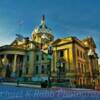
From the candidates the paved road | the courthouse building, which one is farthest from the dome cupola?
the paved road

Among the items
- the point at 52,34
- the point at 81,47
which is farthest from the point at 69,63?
the point at 52,34

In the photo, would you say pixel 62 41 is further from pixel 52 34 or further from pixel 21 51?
pixel 52 34

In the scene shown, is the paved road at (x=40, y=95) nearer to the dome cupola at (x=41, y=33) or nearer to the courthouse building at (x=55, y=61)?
the courthouse building at (x=55, y=61)

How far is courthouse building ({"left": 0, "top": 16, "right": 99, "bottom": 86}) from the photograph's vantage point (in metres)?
48.2

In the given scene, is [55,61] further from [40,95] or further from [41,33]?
[40,95]

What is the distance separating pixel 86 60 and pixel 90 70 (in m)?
3.66

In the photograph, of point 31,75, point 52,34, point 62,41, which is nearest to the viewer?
point 62,41

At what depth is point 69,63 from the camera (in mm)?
49000

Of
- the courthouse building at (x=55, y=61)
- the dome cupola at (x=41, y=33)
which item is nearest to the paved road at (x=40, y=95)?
the courthouse building at (x=55, y=61)

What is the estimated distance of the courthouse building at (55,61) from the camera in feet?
158

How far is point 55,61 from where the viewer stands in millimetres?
52250

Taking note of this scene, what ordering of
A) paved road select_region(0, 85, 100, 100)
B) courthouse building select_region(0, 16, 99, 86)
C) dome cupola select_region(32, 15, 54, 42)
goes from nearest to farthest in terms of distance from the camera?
1. paved road select_region(0, 85, 100, 100)
2. courthouse building select_region(0, 16, 99, 86)
3. dome cupola select_region(32, 15, 54, 42)

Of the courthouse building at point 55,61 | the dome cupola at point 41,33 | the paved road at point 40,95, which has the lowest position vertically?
the paved road at point 40,95

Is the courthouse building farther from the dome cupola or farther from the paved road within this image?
the paved road
